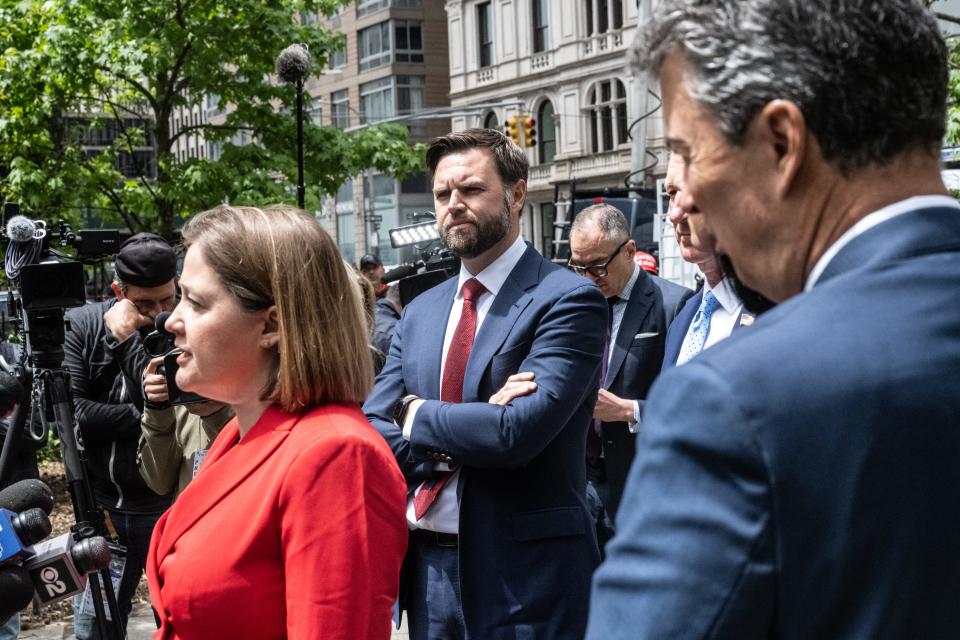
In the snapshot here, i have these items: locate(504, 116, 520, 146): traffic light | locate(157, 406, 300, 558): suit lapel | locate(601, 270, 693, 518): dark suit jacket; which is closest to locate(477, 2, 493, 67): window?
locate(504, 116, 520, 146): traffic light

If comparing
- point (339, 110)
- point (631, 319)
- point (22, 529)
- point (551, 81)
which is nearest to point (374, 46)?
point (339, 110)

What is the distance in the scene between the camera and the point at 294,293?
7.36 ft

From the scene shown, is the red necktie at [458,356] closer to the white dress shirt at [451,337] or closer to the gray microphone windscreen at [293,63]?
the white dress shirt at [451,337]

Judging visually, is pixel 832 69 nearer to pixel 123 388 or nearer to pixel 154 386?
pixel 154 386

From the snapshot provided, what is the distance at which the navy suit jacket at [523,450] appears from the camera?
121 inches

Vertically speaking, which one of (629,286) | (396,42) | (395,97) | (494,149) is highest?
(396,42)

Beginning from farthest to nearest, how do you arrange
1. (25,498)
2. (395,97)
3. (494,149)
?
(395,97) → (494,149) → (25,498)

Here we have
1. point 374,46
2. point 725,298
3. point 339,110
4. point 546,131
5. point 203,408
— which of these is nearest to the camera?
point 725,298

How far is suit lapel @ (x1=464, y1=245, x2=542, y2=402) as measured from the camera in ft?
10.8

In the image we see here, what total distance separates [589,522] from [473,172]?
4.07ft

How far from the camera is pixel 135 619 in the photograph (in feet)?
21.2

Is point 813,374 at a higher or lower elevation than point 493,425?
higher

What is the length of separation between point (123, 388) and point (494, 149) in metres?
2.28

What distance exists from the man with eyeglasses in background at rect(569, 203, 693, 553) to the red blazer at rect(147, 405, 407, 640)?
2496 mm
